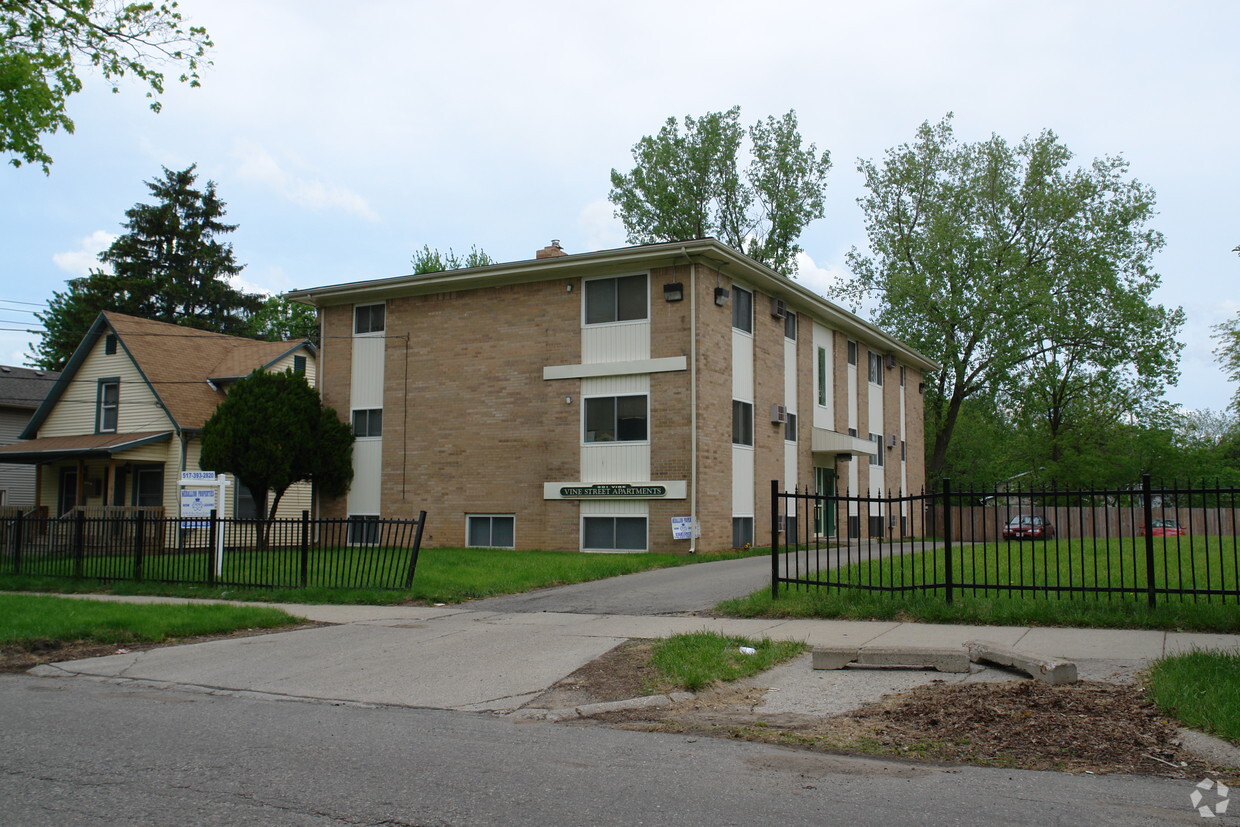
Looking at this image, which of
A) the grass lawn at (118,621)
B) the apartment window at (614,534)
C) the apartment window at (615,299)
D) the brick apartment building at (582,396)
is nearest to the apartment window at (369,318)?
the brick apartment building at (582,396)

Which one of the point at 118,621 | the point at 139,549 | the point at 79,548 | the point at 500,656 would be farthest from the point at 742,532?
the point at 118,621

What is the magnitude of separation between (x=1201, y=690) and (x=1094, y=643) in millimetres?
2571

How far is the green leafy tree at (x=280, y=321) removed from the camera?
192 ft

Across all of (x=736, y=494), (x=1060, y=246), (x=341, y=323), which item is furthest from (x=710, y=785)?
(x=1060, y=246)

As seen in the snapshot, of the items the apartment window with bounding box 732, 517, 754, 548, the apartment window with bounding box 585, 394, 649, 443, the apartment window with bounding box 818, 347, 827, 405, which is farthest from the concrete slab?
the apartment window with bounding box 818, 347, 827, 405

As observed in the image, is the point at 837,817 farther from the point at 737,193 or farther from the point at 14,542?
the point at 737,193

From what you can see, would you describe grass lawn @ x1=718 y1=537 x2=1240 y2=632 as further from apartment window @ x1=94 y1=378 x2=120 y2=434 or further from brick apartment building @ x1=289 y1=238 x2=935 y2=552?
apartment window @ x1=94 y1=378 x2=120 y2=434

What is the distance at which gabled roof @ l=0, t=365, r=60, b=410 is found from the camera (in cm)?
3931

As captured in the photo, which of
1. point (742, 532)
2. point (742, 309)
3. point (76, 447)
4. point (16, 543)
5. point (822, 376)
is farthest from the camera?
point (822, 376)

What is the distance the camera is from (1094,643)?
31.8ft

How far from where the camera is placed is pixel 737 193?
159ft

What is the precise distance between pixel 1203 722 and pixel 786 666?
3.64 metres

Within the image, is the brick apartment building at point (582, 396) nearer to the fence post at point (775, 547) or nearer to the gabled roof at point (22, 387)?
the fence post at point (775, 547)

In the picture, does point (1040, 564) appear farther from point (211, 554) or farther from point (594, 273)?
point (211, 554)
